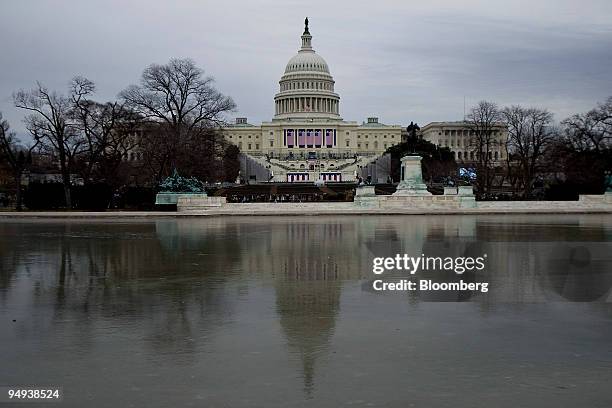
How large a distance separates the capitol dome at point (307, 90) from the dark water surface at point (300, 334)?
5575 inches

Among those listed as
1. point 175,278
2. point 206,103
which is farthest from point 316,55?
point 175,278

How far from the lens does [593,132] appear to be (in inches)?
2489

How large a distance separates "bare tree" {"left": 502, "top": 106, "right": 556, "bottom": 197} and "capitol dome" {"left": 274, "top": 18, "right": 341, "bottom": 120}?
85.6 metres

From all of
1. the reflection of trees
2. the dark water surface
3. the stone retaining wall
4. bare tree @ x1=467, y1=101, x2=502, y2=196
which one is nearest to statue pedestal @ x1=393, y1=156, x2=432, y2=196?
the stone retaining wall

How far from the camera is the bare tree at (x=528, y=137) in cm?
6450

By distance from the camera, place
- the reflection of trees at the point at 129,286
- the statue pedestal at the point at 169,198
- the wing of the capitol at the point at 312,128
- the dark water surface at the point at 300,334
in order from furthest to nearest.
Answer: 1. the wing of the capitol at the point at 312,128
2. the statue pedestal at the point at 169,198
3. the reflection of trees at the point at 129,286
4. the dark water surface at the point at 300,334

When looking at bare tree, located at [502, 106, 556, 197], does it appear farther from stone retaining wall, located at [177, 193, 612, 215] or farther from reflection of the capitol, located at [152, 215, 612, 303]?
reflection of the capitol, located at [152, 215, 612, 303]

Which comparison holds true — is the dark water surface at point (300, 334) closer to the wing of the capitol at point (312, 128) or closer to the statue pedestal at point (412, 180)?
the statue pedestal at point (412, 180)

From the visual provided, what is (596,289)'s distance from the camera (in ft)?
39.7

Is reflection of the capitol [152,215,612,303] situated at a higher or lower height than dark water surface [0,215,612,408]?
higher

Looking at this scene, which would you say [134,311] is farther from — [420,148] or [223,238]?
[420,148]

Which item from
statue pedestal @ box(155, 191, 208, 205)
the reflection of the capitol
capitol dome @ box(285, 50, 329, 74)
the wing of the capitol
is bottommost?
the reflection of the capitol

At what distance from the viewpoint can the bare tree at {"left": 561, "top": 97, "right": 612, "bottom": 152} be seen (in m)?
60.7

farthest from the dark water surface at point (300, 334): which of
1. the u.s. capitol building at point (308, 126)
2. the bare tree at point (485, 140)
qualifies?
the u.s. capitol building at point (308, 126)
